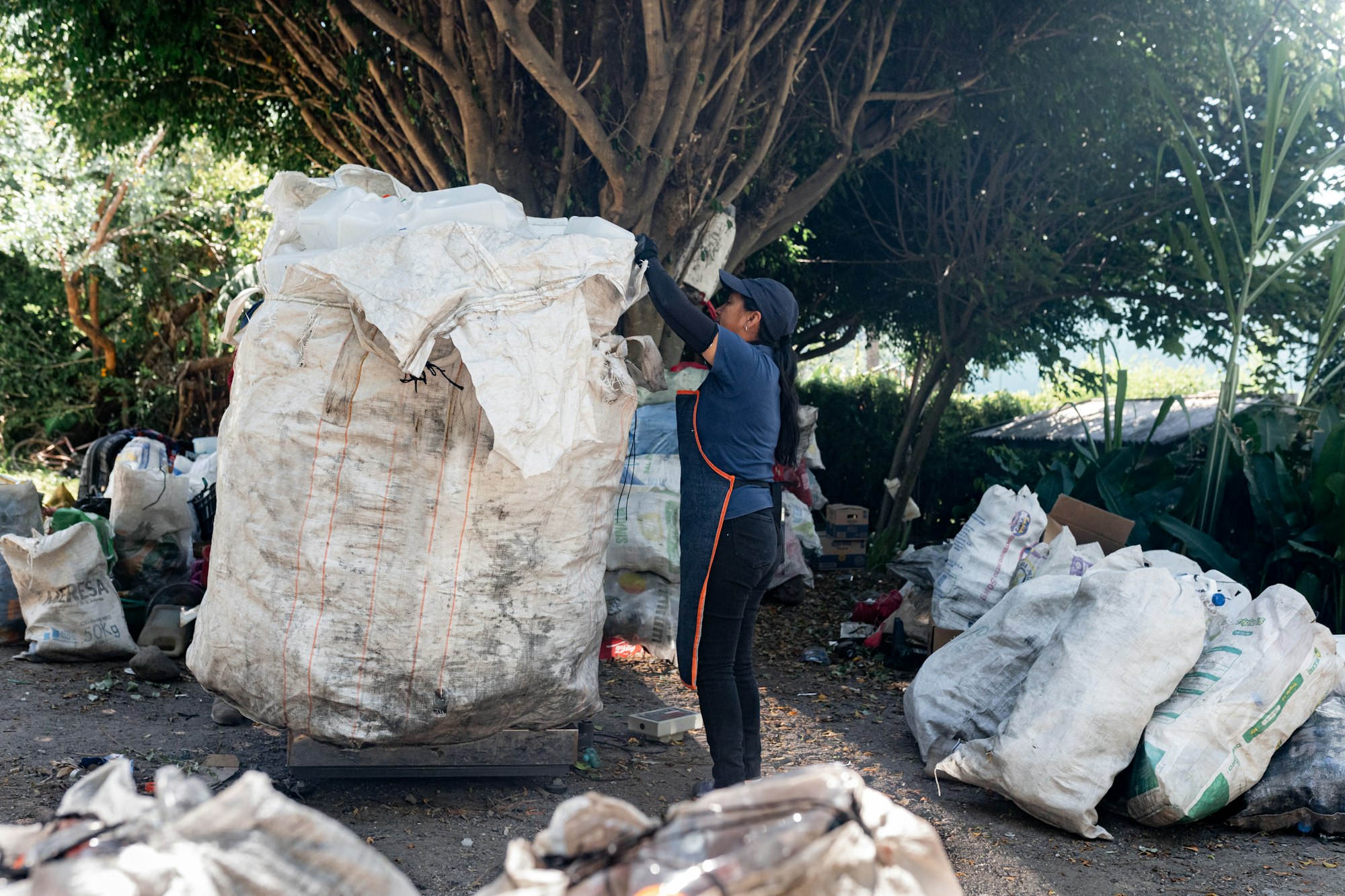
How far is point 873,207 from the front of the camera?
30.9ft

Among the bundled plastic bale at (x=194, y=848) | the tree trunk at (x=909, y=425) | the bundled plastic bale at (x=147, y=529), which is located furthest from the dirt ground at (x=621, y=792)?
the tree trunk at (x=909, y=425)

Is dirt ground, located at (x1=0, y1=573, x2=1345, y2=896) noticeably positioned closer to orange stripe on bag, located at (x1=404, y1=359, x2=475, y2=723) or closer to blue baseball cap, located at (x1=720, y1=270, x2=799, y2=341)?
orange stripe on bag, located at (x1=404, y1=359, x2=475, y2=723)

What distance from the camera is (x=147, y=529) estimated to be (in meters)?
5.32

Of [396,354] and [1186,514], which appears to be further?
[1186,514]

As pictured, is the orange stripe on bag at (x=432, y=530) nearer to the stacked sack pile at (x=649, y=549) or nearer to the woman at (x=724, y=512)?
the woman at (x=724, y=512)

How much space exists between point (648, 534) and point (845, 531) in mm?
3714

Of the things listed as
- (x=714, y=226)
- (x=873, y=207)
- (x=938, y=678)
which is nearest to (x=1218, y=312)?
(x=873, y=207)

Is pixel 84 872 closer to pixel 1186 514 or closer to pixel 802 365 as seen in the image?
pixel 1186 514

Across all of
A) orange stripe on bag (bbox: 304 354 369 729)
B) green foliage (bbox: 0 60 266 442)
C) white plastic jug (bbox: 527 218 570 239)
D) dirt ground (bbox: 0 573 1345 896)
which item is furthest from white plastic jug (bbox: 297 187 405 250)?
green foliage (bbox: 0 60 266 442)

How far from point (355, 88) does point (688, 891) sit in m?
5.36

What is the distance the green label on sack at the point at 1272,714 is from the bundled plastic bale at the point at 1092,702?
263mm

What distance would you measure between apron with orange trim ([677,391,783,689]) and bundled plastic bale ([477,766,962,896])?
64.8 inches

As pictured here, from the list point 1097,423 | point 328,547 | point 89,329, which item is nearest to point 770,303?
point 328,547

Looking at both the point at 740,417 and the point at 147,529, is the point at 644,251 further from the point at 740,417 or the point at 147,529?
the point at 147,529
